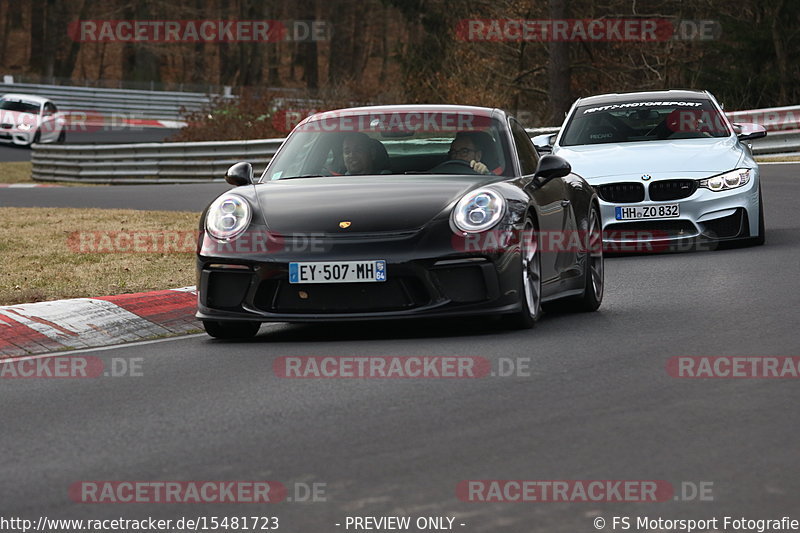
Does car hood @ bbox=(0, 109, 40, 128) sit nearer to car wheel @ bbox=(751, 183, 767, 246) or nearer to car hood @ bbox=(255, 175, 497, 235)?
car wheel @ bbox=(751, 183, 767, 246)

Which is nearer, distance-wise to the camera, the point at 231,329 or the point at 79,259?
the point at 231,329

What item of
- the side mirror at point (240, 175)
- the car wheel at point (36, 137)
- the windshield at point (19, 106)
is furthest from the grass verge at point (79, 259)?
the windshield at point (19, 106)

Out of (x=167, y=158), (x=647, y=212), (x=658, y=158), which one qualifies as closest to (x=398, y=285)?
(x=647, y=212)

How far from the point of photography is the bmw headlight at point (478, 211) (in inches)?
339

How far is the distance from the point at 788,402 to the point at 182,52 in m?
78.5

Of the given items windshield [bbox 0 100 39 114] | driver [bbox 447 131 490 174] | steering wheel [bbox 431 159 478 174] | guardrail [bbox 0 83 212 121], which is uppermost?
driver [bbox 447 131 490 174]

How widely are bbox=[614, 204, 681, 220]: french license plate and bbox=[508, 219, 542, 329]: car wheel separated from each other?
4574 mm

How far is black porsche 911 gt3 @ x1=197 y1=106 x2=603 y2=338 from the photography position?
27.8ft

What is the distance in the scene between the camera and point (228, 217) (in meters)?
8.92

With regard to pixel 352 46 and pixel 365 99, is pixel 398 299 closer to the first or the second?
pixel 365 99

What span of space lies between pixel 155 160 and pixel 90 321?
19.6 m

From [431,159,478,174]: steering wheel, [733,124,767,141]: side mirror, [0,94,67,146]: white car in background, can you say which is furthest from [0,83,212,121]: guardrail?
[431,159,478,174]: steering wheel

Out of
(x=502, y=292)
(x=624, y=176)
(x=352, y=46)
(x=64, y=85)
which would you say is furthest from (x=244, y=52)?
(x=502, y=292)

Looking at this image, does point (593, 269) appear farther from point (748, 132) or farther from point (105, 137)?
point (105, 137)
